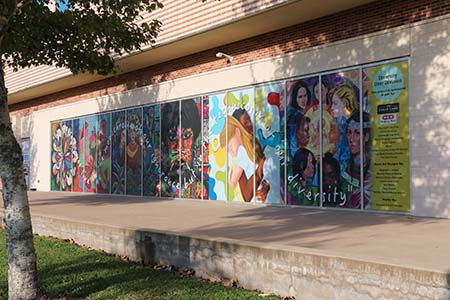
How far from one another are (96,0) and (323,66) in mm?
6549

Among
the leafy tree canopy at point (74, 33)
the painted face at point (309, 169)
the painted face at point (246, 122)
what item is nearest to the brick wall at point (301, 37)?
the painted face at point (246, 122)

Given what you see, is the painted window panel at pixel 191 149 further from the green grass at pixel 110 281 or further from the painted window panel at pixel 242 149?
the green grass at pixel 110 281

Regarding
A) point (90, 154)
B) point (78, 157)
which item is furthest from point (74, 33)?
point (78, 157)

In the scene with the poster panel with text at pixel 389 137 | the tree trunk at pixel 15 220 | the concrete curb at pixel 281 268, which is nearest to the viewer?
the concrete curb at pixel 281 268

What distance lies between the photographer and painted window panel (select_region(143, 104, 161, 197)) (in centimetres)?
1867

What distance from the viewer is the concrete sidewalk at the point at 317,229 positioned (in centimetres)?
626

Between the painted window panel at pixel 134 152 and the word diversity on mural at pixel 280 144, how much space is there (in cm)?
4

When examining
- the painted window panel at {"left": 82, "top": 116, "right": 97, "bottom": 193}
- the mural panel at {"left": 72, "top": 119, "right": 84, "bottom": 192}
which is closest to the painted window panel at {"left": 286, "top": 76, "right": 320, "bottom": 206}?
the painted window panel at {"left": 82, "top": 116, "right": 97, "bottom": 193}

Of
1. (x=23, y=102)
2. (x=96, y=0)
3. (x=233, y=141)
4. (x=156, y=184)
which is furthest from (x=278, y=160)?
(x=23, y=102)

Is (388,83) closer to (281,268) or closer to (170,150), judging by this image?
(281,268)

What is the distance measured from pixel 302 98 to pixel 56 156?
1569 centimetres

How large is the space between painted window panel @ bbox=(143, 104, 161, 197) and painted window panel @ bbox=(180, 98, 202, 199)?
4.58 feet

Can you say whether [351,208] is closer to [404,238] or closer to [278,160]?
[278,160]

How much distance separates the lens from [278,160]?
14227 mm
